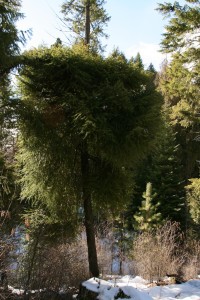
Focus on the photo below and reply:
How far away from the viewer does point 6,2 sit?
23.9ft

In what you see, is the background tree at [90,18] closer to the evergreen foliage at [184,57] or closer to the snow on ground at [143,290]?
the evergreen foliage at [184,57]

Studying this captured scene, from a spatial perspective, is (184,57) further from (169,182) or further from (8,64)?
(169,182)

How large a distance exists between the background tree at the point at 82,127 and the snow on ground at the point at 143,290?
1.46m

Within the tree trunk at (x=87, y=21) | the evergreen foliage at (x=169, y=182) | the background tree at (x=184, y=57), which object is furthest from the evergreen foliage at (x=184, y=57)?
the evergreen foliage at (x=169, y=182)

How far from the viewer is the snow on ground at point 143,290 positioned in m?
6.33

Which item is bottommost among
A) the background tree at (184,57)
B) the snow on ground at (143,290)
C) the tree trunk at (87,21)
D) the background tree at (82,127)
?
the snow on ground at (143,290)

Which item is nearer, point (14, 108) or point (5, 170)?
point (14, 108)

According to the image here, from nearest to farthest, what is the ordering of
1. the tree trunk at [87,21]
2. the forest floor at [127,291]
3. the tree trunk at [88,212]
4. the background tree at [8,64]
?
1. the forest floor at [127,291]
2. the background tree at [8,64]
3. the tree trunk at [88,212]
4. the tree trunk at [87,21]

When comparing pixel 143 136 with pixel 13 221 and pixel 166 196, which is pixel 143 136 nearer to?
pixel 13 221

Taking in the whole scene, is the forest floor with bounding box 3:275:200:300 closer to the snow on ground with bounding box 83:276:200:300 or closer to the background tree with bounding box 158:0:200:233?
the snow on ground with bounding box 83:276:200:300

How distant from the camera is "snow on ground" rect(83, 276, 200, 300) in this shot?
20.8 feet

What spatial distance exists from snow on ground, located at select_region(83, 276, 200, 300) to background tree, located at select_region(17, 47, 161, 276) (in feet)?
4.79

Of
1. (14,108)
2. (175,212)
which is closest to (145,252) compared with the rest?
(14,108)

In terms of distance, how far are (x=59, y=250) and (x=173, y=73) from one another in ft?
25.5
